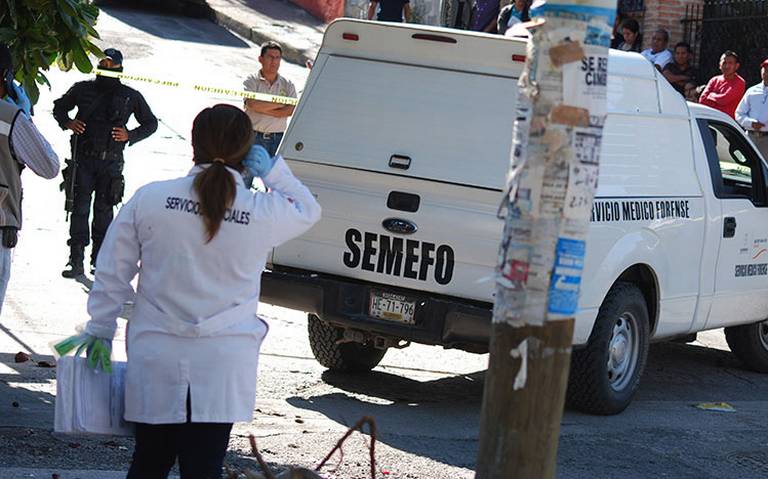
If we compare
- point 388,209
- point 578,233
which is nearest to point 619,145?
point 388,209

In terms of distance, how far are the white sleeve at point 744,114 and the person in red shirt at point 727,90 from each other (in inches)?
21.0

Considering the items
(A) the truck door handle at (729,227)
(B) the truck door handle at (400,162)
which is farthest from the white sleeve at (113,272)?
(A) the truck door handle at (729,227)

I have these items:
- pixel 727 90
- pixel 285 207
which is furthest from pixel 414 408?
pixel 727 90

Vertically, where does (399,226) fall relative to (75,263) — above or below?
above

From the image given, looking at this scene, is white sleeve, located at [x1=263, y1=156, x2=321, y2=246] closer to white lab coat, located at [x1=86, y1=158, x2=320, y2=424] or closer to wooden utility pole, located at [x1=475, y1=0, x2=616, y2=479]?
white lab coat, located at [x1=86, y1=158, x2=320, y2=424]

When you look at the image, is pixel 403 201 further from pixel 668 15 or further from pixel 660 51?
pixel 668 15

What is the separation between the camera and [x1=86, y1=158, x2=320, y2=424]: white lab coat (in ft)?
14.2

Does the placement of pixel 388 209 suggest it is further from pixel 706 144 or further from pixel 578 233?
pixel 578 233

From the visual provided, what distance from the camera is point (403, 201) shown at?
7953 millimetres

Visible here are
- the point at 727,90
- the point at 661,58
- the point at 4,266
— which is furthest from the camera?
the point at 661,58

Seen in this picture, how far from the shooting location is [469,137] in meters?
7.95

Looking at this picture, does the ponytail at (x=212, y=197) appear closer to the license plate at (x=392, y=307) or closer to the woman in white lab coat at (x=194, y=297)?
the woman in white lab coat at (x=194, y=297)

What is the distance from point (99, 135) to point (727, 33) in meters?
11.6

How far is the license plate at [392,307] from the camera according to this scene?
7.86 meters
